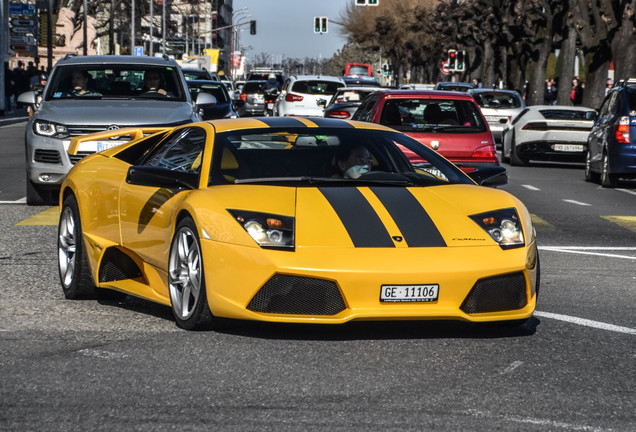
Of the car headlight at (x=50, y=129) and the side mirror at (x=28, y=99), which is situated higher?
the side mirror at (x=28, y=99)

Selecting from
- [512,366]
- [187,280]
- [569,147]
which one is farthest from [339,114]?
[512,366]

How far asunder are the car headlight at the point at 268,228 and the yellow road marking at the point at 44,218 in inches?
282

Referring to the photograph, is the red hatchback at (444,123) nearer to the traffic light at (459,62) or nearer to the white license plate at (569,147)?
the white license plate at (569,147)

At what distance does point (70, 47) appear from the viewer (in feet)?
382

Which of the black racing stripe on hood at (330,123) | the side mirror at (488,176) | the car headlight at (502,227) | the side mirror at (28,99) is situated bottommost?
the side mirror at (28,99)

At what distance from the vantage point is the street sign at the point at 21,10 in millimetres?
63344

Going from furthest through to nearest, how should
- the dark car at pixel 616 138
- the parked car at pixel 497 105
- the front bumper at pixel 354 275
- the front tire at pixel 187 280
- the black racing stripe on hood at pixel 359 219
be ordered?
the parked car at pixel 497 105
the dark car at pixel 616 138
the front tire at pixel 187 280
the black racing stripe on hood at pixel 359 219
the front bumper at pixel 354 275

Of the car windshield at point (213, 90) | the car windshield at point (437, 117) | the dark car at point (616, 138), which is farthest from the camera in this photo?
the car windshield at point (213, 90)

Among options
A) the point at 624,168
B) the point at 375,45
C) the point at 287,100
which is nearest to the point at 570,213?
the point at 624,168

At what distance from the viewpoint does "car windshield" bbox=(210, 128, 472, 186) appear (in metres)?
7.42

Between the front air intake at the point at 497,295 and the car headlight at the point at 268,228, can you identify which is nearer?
the car headlight at the point at 268,228

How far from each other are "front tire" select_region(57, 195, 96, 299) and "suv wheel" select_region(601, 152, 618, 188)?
14247mm

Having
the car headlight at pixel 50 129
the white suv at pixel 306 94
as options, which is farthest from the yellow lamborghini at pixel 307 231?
the white suv at pixel 306 94

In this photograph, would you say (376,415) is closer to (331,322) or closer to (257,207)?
(331,322)
